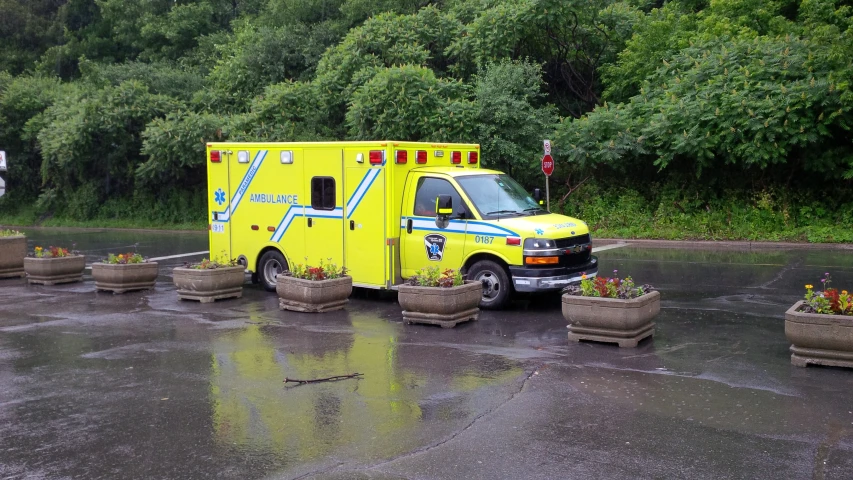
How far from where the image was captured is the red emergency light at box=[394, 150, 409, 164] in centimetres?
1323

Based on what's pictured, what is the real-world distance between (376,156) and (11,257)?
9.14 meters

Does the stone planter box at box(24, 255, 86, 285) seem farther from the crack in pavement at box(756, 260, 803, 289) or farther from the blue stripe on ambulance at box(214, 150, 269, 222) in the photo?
the crack in pavement at box(756, 260, 803, 289)

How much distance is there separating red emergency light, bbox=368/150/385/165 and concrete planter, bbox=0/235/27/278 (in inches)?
352

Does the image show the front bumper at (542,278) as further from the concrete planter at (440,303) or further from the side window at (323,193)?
the side window at (323,193)

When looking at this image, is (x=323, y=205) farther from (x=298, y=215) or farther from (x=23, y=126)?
(x=23, y=126)

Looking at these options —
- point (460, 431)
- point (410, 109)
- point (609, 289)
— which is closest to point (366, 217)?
point (609, 289)

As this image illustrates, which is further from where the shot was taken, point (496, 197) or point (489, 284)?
point (496, 197)

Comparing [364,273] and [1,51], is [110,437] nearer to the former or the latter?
[364,273]

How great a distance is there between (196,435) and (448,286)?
5.11 m

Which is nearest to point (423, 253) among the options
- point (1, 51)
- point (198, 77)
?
point (198, 77)

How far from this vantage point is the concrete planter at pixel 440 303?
11.3m

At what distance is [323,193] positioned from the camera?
46.1ft

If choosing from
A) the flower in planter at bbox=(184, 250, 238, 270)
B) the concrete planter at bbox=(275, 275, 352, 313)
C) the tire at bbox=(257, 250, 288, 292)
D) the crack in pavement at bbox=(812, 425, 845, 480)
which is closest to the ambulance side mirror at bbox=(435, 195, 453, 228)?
the concrete planter at bbox=(275, 275, 352, 313)

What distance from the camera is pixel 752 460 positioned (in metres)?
6.10
